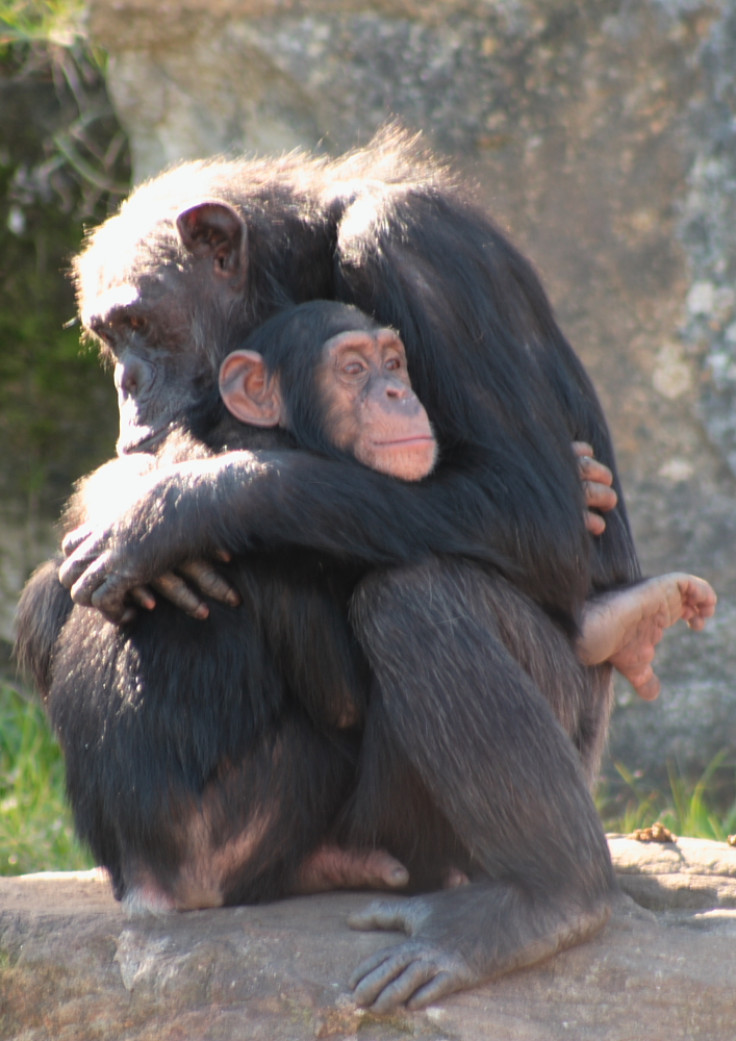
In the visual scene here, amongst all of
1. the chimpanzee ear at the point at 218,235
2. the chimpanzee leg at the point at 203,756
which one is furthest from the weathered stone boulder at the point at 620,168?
the chimpanzee leg at the point at 203,756

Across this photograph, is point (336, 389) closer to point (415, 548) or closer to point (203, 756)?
point (415, 548)

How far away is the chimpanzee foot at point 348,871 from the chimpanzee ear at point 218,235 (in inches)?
51.1

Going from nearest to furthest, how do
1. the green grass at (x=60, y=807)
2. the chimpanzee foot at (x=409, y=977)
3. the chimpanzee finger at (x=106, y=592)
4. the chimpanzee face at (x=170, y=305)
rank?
the chimpanzee foot at (x=409, y=977) < the chimpanzee finger at (x=106, y=592) < the chimpanzee face at (x=170, y=305) < the green grass at (x=60, y=807)

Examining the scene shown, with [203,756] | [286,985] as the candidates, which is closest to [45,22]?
[203,756]

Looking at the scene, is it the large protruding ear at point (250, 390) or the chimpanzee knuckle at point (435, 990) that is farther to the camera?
the large protruding ear at point (250, 390)

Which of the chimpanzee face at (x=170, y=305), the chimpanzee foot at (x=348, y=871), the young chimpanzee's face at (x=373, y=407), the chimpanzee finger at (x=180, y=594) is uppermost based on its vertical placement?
the chimpanzee face at (x=170, y=305)

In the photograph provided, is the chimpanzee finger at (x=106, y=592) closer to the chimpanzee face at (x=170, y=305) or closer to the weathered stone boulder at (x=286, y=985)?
the chimpanzee face at (x=170, y=305)

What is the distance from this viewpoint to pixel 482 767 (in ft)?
8.29

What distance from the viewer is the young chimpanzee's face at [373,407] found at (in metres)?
2.78

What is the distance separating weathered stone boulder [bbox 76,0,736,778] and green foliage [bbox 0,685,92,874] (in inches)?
73.7

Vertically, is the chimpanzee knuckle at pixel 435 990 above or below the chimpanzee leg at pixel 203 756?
below

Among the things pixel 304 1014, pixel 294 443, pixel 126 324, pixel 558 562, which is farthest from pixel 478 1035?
pixel 126 324

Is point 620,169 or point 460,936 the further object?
point 620,169

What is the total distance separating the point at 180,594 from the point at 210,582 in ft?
0.21
